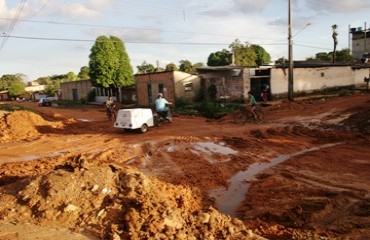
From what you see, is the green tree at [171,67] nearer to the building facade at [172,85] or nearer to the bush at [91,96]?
the bush at [91,96]

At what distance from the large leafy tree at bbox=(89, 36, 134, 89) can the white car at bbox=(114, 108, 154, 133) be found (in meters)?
21.8

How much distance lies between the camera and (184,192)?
8312 mm

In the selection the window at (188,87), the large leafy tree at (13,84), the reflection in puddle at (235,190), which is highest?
the large leafy tree at (13,84)

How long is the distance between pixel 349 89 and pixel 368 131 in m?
19.9

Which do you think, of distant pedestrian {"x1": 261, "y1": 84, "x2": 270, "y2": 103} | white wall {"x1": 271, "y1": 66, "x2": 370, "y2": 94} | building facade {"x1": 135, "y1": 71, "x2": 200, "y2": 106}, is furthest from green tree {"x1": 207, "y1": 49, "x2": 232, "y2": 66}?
distant pedestrian {"x1": 261, "y1": 84, "x2": 270, "y2": 103}

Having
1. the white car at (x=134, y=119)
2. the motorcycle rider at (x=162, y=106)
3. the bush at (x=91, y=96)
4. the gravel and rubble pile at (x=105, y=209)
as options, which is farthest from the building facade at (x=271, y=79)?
the gravel and rubble pile at (x=105, y=209)

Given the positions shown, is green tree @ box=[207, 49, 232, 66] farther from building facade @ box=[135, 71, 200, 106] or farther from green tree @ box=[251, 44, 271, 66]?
building facade @ box=[135, 71, 200, 106]

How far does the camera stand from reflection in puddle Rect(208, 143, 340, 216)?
804cm

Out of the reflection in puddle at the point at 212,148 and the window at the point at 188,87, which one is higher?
the window at the point at 188,87

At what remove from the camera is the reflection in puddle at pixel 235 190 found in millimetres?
8039

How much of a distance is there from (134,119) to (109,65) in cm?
2270

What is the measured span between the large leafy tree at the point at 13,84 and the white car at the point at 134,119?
6672 cm

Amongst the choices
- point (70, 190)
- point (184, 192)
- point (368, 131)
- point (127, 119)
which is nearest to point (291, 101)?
point (368, 131)

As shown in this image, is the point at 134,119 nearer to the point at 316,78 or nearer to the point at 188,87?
the point at 188,87
